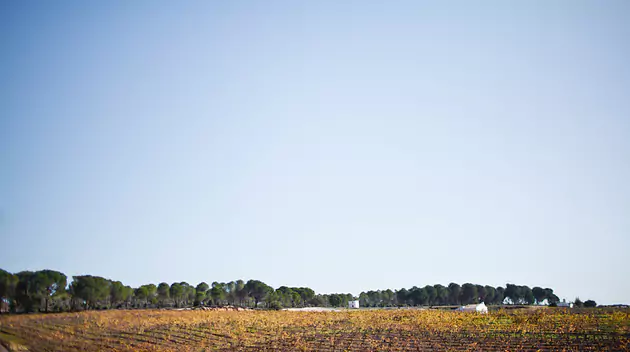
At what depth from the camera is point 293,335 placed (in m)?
74.1

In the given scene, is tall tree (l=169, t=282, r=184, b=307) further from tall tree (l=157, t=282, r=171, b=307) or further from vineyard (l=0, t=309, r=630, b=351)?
vineyard (l=0, t=309, r=630, b=351)

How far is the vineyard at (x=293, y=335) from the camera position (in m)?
58.2

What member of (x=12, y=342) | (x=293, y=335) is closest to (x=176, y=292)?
(x=293, y=335)

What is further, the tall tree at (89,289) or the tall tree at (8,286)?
the tall tree at (89,289)

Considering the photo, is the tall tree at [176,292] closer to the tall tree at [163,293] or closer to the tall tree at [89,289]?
the tall tree at [163,293]

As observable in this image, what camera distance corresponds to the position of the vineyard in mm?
58156

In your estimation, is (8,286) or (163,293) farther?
(163,293)

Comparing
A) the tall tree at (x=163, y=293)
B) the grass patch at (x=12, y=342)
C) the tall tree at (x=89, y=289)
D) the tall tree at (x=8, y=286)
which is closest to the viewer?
the grass patch at (x=12, y=342)

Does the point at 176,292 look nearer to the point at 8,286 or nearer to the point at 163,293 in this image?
the point at 163,293

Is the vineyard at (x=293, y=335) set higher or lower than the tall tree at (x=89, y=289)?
lower

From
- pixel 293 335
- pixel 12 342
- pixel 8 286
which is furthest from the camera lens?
pixel 293 335

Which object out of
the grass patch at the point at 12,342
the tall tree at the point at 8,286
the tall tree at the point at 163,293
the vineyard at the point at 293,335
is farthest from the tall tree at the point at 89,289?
the tall tree at the point at 163,293

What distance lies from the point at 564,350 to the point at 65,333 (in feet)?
176

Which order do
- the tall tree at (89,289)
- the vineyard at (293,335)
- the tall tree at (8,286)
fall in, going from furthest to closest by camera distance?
the tall tree at (89,289) < the tall tree at (8,286) < the vineyard at (293,335)
